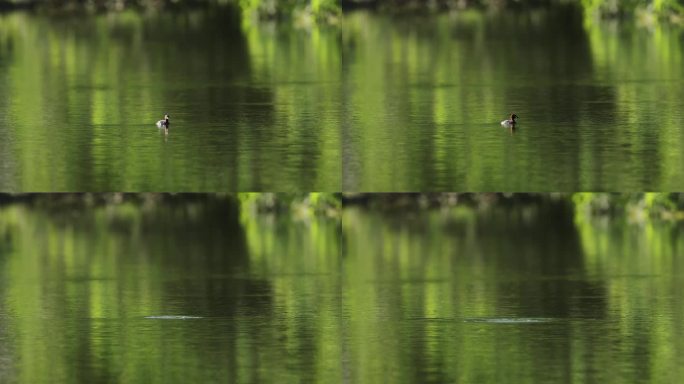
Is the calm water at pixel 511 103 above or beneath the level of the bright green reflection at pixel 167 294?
above

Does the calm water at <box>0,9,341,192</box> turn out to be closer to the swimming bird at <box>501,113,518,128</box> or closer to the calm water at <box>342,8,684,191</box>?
the calm water at <box>342,8,684,191</box>

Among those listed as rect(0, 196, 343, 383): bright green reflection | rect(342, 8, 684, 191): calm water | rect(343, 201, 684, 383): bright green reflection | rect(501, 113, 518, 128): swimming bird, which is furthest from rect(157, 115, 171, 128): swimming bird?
rect(501, 113, 518, 128): swimming bird

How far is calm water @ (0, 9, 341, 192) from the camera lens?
12.2 metres

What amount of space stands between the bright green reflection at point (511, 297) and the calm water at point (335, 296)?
0.05 ft

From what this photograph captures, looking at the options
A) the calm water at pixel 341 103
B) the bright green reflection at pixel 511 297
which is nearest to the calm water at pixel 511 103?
the calm water at pixel 341 103

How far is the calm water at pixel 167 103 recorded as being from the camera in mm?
12234

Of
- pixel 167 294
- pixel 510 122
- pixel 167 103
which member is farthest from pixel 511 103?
pixel 167 294

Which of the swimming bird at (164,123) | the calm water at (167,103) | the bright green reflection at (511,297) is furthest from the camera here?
the swimming bird at (164,123)

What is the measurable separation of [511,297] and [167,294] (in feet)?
6.70

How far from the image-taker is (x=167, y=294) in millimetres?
12086

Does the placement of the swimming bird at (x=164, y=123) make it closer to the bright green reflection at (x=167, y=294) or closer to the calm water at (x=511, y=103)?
the bright green reflection at (x=167, y=294)

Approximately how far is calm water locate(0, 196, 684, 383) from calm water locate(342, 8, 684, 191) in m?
0.59

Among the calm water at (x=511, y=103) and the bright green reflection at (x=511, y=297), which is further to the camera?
the calm water at (x=511, y=103)

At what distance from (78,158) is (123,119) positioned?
0.39m
